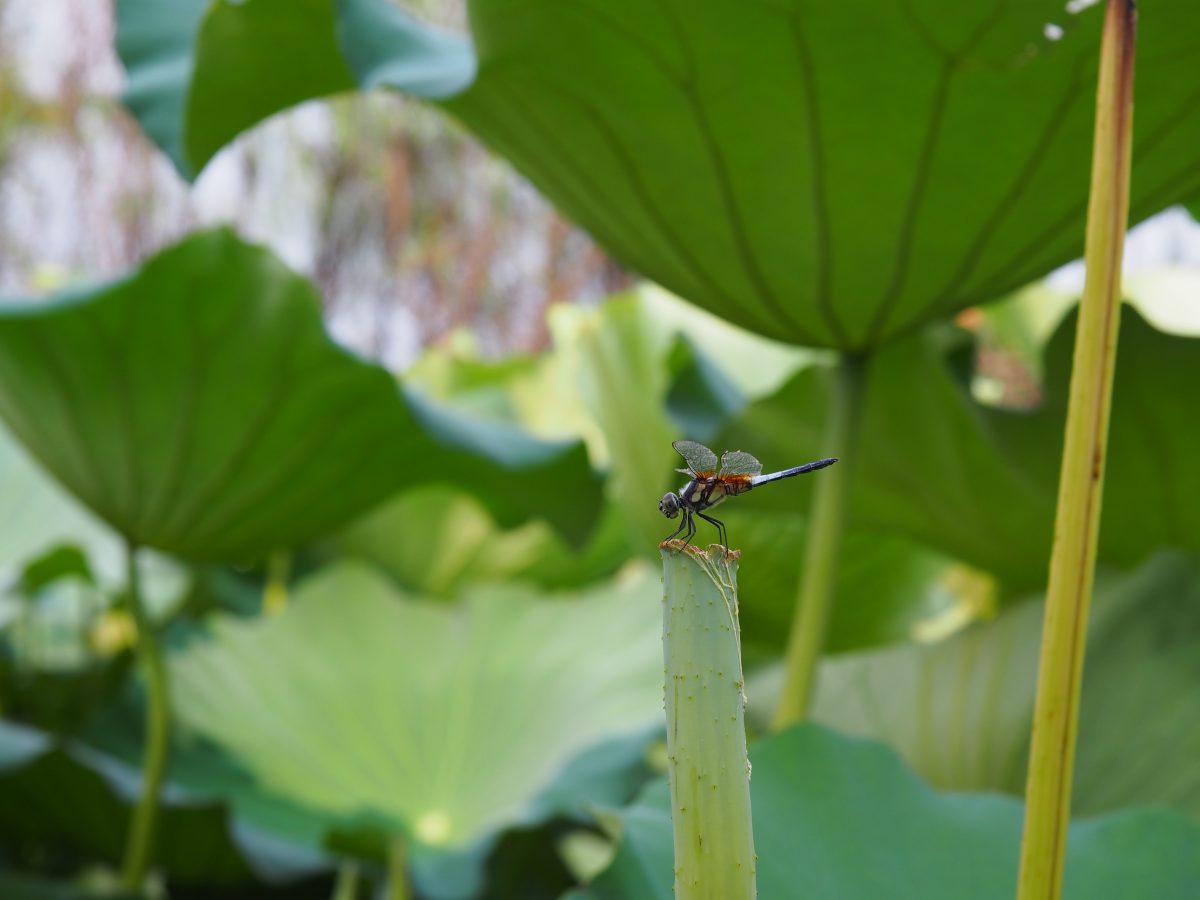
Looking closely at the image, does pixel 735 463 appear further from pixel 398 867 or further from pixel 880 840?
pixel 398 867

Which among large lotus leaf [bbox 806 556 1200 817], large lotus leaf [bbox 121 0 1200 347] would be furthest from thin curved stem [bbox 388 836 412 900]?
large lotus leaf [bbox 121 0 1200 347]

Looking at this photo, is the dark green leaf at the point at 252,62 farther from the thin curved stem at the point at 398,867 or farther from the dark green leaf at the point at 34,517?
the dark green leaf at the point at 34,517

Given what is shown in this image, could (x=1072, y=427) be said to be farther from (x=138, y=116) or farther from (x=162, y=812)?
(x=162, y=812)

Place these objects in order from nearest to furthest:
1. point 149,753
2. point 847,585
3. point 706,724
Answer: point 706,724 < point 149,753 < point 847,585

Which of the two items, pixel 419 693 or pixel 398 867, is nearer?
pixel 398 867

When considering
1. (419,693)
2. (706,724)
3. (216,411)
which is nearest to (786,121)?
(706,724)
